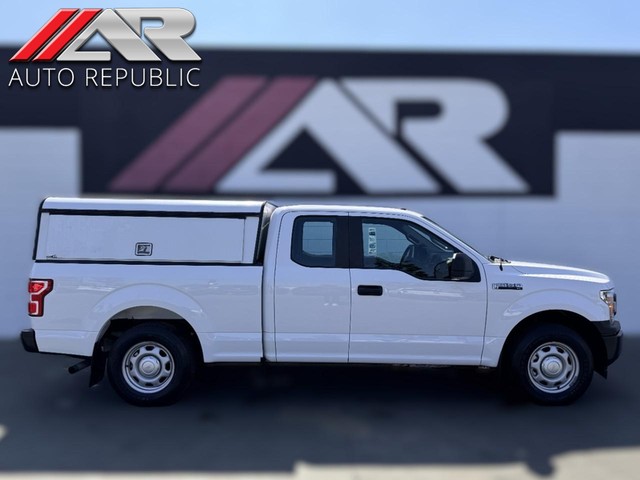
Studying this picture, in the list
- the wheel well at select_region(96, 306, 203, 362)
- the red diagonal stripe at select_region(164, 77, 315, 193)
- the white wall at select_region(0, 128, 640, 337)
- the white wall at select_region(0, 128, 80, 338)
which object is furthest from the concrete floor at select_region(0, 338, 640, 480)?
the red diagonal stripe at select_region(164, 77, 315, 193)

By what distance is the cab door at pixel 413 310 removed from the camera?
5.02 m

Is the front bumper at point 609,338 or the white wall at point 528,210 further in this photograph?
the white wall at point 528,210

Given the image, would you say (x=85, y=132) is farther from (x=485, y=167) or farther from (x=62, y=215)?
(x=485, y=167)

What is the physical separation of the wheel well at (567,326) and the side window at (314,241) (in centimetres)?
185

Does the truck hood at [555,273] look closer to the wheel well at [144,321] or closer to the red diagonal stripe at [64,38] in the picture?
the wheel well at [144,321]

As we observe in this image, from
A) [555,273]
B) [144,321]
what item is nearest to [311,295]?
[144,321]

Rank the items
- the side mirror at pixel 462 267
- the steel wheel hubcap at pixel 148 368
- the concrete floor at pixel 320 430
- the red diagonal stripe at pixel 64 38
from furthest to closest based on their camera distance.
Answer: the red diagonal stripe at pixel 64 38, the steel wheel hubcap at pixel 148 368, the side mirror at pixel 462 267, the concrete floor at pixel 320 430

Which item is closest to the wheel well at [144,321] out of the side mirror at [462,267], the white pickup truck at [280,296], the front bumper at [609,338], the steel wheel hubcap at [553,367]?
the white pickup truck at [280,296]

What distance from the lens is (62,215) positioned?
506 cm

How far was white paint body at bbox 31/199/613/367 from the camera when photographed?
5.01 meters

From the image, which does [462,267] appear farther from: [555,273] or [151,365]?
[151,365]

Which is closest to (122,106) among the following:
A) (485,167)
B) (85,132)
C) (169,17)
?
(85,132)

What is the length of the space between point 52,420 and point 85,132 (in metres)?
5.02

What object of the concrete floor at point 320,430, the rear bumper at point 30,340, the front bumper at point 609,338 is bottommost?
the concrete floor at point 320,430
